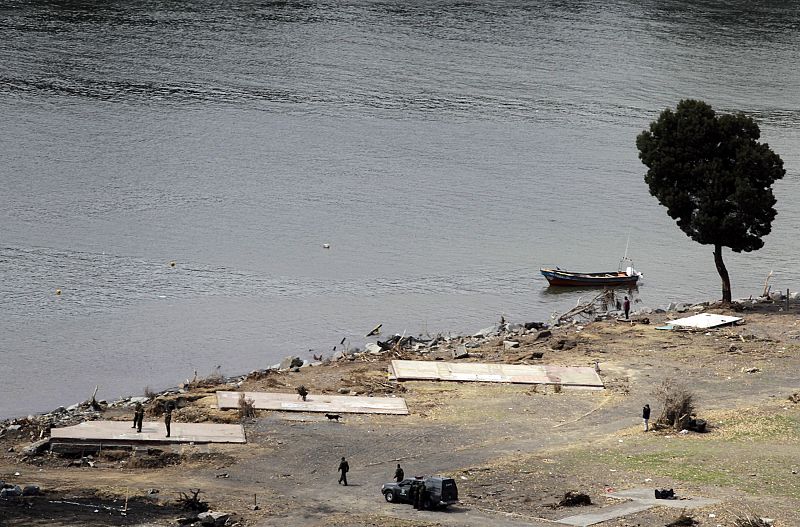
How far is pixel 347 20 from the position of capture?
467 ft

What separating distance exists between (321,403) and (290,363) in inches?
366

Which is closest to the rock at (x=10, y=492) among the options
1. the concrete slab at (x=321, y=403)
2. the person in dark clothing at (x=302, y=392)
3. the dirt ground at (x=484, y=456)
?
the dirt ground at (x=484, y=456)

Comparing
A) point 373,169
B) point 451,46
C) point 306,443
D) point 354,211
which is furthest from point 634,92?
point 306,443

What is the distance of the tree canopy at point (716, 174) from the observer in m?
65.1

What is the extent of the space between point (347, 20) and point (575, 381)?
94291 millimetres

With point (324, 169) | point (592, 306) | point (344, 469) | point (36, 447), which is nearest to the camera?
point (344, 469)

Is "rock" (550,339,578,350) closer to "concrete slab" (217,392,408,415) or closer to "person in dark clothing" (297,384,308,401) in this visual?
"concrete slab" (217,392,408,415)

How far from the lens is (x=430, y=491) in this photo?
126 feet

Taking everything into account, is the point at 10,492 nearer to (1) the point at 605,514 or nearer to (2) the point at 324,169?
(1) the point at 605,514

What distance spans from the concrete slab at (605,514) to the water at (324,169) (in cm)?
2612

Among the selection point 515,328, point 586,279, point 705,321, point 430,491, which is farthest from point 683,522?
point 586,279

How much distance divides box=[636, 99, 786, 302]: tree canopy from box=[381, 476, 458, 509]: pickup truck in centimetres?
3037

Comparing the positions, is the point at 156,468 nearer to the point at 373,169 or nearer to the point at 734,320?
the point at 734,320

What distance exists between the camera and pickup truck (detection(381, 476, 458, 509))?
126 ft
